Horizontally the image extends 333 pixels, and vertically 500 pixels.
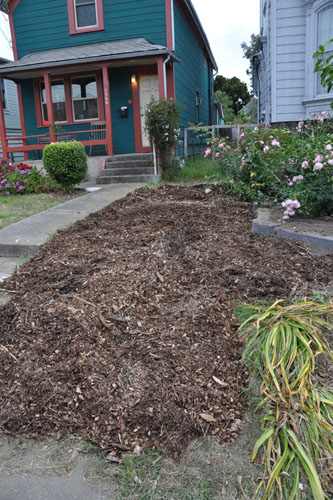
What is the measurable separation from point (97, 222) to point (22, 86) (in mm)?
9917

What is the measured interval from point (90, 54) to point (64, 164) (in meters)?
4.27

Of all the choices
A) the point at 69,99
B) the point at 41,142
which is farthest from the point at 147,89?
the point at 41,142

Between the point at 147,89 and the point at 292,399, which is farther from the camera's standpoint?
the point at 147,89

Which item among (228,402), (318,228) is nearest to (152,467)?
(228,402)

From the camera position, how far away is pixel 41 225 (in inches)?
182

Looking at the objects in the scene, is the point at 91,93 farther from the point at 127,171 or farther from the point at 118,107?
the point at 127,171

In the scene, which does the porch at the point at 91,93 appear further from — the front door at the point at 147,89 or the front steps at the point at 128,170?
the front steps at the point at 128,170

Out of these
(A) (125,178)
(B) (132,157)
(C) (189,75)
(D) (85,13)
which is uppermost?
(D) (85,13)

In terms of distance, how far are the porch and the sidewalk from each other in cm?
498

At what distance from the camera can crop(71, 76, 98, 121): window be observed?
11.9 metres

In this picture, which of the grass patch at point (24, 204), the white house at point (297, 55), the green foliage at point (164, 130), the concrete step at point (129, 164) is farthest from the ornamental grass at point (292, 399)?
the concrete step at point (129, 164)

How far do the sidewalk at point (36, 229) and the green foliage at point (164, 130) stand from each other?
9.35 feet

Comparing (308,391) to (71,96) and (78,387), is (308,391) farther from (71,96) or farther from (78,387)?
(71,96)

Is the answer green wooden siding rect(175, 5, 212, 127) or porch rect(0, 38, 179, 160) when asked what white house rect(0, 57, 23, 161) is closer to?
porch rect(0, 38, 179, 160)
